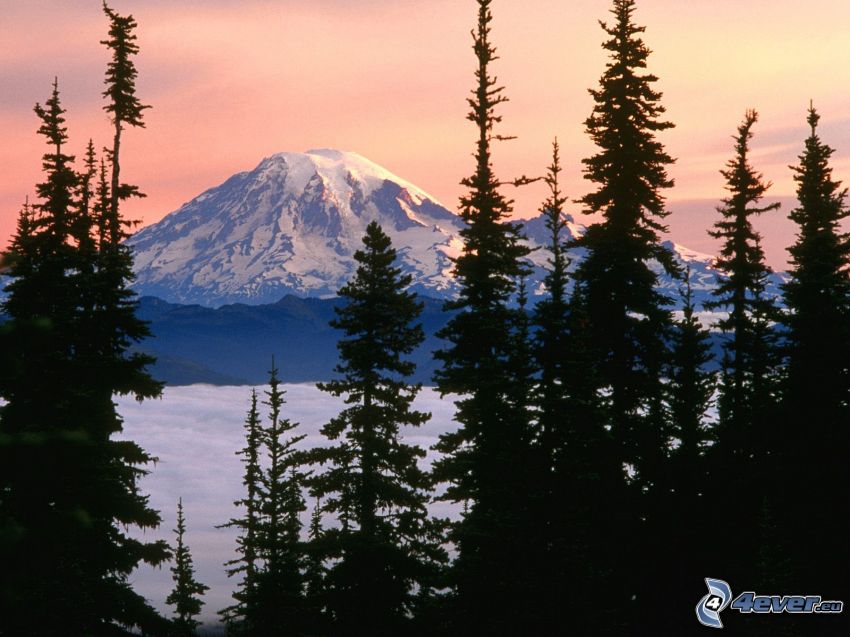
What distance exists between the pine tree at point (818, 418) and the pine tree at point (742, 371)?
1205 mm

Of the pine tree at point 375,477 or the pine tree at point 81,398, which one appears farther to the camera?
the pine tree at point 375,477

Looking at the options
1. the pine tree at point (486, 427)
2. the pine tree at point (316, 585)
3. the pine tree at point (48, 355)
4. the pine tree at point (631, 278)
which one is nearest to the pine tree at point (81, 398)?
the pine tree at point (48, 355)

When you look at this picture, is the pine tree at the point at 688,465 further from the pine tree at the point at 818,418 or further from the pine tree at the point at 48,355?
the pine tree at the point at 48,355

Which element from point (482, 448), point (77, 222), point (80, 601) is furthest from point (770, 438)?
point (77, 222)

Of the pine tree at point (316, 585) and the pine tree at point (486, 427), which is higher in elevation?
the pine tree at point (486, 427)

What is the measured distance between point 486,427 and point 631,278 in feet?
29.7

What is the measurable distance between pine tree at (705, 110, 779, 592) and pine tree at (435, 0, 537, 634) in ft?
25.6

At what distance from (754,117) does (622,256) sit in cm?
1459

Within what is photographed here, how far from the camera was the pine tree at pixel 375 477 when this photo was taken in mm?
30641

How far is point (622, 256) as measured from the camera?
33500 mm

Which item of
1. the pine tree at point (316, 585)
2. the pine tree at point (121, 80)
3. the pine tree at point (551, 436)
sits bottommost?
the pine tree at point (316, 585)

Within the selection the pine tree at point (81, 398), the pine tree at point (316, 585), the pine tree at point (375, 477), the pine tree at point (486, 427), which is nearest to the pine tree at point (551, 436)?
the pine tree at point (486, 427)

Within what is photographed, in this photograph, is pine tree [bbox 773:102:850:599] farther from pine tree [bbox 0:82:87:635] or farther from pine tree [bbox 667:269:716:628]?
pine tree [bbox 0:82:87:635]

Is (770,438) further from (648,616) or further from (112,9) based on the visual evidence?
(112,9)
